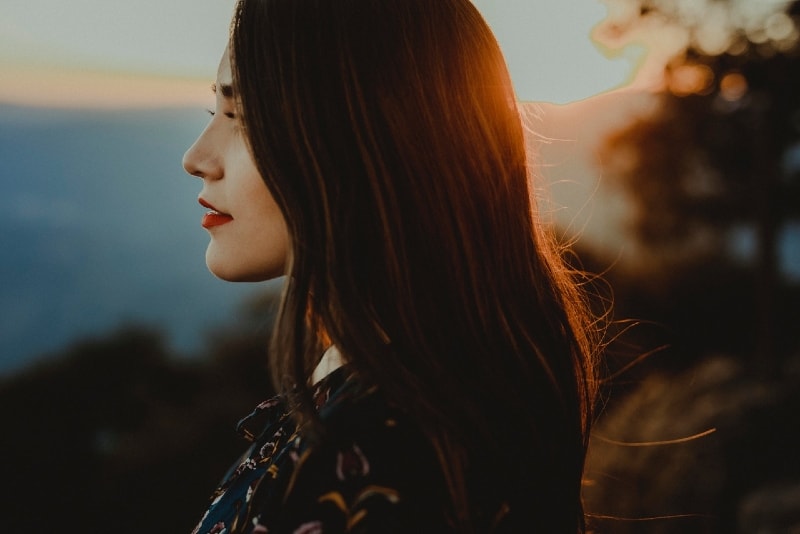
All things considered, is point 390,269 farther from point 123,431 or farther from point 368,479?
point 123,431

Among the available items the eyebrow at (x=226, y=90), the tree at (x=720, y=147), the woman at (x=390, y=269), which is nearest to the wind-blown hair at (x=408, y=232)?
the woman at (x=390, y=269)

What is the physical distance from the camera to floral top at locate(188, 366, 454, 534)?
883mm

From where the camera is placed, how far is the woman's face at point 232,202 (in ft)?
4.07

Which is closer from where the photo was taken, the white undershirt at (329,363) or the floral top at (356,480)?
the floral top at (356,480)

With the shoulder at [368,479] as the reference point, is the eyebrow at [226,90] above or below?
above

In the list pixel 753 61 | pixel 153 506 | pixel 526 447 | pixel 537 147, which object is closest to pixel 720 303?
pixel 753 61

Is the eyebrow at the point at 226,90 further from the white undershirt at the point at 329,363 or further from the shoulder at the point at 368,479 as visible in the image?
the shoulder at the point at 368,479

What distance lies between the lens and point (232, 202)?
1257 millimetres

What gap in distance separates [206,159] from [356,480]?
2.22 ft

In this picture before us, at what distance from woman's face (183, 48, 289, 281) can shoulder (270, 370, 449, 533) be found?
40cm

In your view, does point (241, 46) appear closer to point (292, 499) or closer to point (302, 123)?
point (302, 123)

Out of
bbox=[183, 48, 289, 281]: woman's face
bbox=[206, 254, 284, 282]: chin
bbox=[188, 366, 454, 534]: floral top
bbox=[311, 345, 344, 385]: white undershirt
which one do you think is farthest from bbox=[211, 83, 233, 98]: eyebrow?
bbox=[188, 366, 454, 534]: floral top

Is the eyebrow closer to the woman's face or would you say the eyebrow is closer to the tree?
the woman's face

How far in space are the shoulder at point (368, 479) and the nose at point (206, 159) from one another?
56cm
